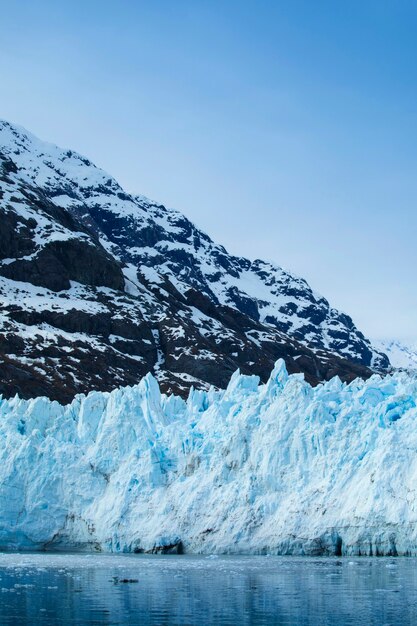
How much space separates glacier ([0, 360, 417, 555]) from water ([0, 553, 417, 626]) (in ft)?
5.21

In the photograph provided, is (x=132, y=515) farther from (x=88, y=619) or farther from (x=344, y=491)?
(x=88, y=619)

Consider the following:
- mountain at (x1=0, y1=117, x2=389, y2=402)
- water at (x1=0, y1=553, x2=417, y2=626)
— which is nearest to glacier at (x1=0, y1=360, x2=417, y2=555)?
water at (x1=0, y1=553, x2=417, y2=626)

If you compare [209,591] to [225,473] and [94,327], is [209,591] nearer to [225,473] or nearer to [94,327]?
[225,473]

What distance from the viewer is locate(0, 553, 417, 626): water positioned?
21.3 metres

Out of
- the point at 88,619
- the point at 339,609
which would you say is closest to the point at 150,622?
the point at 88,619

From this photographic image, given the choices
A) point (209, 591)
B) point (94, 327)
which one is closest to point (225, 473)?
point (209, 591)

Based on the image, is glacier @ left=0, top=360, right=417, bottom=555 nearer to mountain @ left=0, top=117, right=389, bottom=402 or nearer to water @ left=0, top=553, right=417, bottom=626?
water @ left=0, top=553, right=417, bottom=626

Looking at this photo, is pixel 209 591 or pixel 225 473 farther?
pixel 225 473

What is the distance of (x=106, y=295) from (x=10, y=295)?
1729 centimetres

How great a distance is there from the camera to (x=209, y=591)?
2627cm

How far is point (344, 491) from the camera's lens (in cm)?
3625

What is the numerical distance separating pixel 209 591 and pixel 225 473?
13.3 metres

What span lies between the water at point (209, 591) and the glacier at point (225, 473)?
62.5 inches

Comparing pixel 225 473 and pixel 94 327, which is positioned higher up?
pixel 94 327
